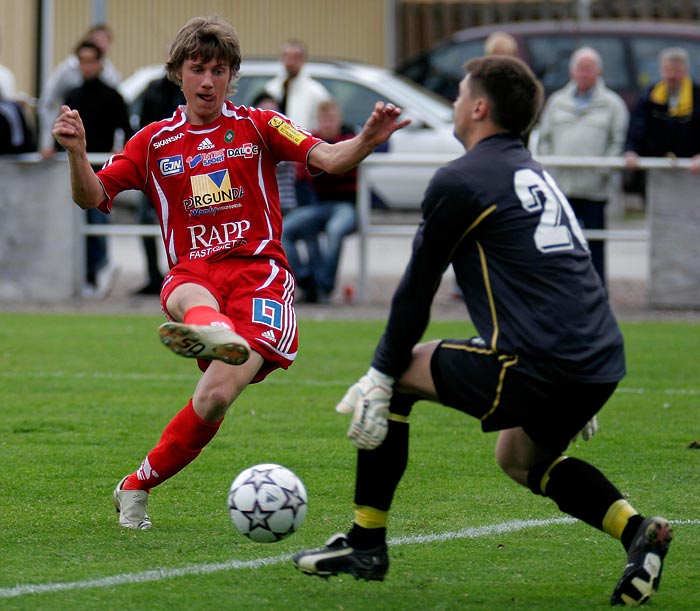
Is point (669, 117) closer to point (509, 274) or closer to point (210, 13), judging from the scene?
point (509, 274)

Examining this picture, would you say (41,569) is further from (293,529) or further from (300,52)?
(300,52)

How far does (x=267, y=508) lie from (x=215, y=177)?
1.47 m

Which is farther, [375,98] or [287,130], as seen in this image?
[375,98]

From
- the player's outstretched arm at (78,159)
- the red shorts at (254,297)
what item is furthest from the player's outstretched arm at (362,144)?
the player's outstretched arm at (78,159)

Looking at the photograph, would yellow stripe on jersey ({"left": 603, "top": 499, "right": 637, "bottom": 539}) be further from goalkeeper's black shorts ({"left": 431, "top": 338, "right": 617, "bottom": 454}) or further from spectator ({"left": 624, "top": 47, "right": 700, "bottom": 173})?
spectator ({"left": 624, "top": 47, "right": 700, "bottom": 173})

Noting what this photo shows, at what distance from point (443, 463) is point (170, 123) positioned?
2252 millimetres

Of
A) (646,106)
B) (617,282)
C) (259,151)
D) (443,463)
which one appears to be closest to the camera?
(259,151)

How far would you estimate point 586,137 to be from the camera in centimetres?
1331

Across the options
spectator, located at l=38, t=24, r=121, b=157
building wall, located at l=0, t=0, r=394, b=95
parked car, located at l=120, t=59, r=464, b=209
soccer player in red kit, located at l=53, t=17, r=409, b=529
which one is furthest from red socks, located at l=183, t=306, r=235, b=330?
building wall, located at l=0, t=0, r=394, b=95

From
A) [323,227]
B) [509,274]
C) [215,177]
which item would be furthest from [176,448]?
[323,227]

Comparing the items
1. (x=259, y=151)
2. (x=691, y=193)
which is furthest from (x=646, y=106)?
(x=259, y=151)

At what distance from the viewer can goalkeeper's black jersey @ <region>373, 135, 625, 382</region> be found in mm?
4570

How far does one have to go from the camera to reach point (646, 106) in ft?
44.1

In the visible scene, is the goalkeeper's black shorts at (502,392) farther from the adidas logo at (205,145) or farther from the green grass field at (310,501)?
the adidas logo at (205,145)
